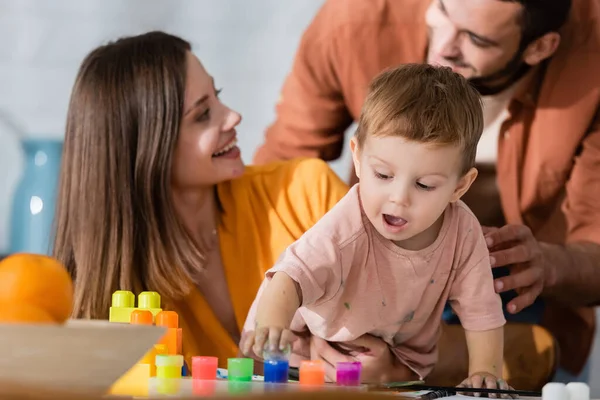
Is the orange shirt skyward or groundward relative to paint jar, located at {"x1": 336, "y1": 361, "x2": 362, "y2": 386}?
skyward

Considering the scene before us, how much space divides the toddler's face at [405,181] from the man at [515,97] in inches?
27.2

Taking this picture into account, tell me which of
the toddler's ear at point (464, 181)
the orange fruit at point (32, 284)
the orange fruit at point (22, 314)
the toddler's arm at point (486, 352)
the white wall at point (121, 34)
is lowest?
the toddler's arm at point (486, 352)

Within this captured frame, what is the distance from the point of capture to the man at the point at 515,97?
2.05 metres

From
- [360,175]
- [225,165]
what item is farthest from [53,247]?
[360,175]

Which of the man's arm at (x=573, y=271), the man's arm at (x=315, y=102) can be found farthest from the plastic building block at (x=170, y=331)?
the man's arm at (x=315, y=102)

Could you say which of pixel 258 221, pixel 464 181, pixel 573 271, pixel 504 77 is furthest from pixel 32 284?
pixel 504 77

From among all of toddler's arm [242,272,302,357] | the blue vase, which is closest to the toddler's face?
toddler's arm [242,272,302,357]

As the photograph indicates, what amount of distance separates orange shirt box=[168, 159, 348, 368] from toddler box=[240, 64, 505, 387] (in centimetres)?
26

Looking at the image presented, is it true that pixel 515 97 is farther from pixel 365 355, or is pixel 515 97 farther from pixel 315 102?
pixel 365 355

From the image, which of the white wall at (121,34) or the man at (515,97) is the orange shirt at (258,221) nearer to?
the man at (515,97)

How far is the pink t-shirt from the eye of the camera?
132cm

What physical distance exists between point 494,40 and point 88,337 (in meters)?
1.49

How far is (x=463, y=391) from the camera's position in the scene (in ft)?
3.97

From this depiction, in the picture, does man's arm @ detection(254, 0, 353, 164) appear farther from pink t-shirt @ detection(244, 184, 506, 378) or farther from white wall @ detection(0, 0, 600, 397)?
pink t-shirt @ detection(244, 184, 506, 378)
